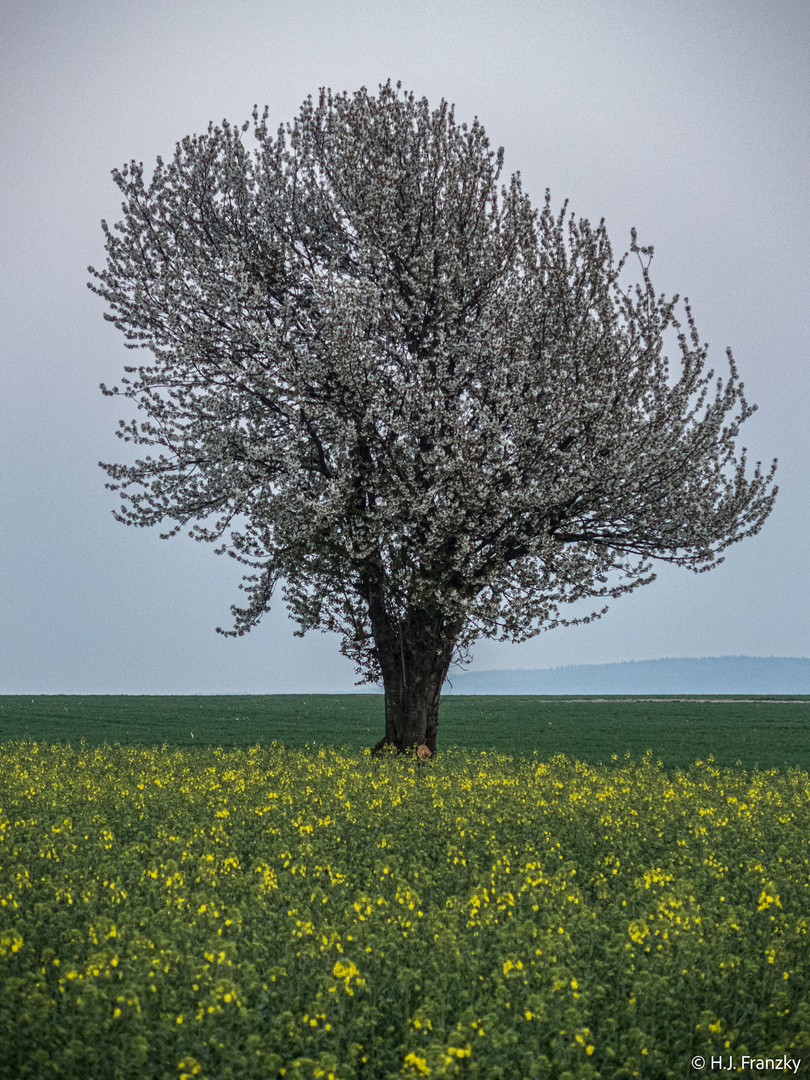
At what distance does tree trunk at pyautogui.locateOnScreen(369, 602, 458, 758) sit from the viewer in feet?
80.3

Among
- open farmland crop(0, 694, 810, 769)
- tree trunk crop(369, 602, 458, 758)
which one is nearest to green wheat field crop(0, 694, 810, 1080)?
tree trunk crop(369, 602, 458, 758)

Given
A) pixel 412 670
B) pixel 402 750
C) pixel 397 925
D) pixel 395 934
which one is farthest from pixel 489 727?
pixel 395 934

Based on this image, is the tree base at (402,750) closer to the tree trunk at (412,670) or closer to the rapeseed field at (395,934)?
the tree trunk at (412,670)

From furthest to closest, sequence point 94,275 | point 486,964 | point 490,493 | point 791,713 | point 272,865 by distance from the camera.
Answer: point 791,713 < point 94,275 < point 490,493 < point 272,865 < point 486,964

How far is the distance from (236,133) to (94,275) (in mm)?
5989

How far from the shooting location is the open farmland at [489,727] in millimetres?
35469

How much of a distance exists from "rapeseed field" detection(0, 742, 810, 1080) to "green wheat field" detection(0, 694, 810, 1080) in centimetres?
4

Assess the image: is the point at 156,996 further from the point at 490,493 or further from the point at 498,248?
the point at 498,248

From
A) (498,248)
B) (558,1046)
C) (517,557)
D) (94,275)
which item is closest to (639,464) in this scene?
(517,557)

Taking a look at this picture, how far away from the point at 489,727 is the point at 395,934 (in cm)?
3946

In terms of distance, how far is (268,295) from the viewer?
971 inches

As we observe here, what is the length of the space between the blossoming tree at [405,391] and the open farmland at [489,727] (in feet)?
30.4

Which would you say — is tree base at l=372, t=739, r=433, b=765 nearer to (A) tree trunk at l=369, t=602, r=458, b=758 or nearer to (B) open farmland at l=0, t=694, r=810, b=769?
(A) tree trunk at l=369, t=602, r=458, b=758

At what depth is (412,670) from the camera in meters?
24.7
